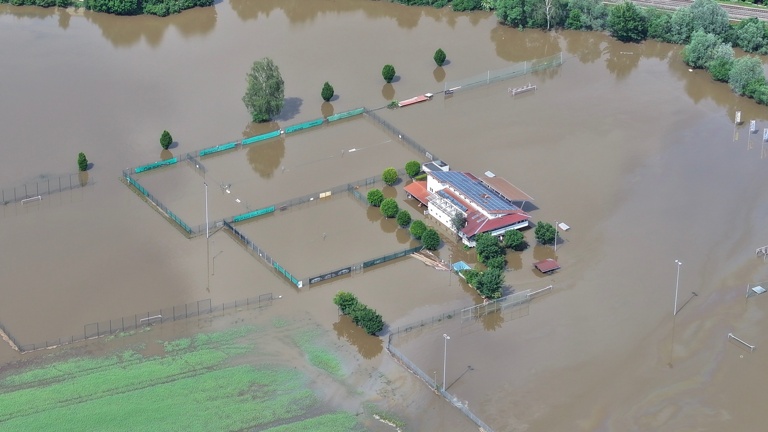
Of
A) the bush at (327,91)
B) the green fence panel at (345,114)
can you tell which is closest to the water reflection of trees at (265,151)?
the green fence panel at (345,114)

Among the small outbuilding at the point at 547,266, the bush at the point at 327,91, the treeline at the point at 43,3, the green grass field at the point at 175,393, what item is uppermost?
the treeline at the point at 43,3

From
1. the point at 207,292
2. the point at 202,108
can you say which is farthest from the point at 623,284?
the point at 202,108

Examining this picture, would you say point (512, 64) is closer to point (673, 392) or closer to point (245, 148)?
point (245, 148)

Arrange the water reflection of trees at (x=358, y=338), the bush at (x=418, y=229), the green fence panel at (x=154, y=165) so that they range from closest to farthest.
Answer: the water reflection of trees at (x=358, y=338), the bush at (x=418, y=229), the green fence panel at (x=154, y=165)

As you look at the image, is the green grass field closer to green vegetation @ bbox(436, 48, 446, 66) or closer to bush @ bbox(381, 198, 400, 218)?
bush @ bbox(381, 198, 400, 218)

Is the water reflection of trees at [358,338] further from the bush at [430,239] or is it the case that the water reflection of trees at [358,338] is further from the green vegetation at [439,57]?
the green vegetation at [439,57]

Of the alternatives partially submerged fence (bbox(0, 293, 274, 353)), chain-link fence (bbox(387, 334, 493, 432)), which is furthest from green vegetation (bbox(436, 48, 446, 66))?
chain-link fence (bbox(387, 334, 493, 432))
